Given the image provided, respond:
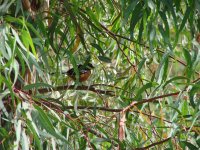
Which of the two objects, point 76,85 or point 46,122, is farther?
point 76,85

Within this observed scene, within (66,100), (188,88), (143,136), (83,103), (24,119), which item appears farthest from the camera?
(83,103)

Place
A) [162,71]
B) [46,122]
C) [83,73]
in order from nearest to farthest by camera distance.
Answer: [46,122], [162,71], [83,73]

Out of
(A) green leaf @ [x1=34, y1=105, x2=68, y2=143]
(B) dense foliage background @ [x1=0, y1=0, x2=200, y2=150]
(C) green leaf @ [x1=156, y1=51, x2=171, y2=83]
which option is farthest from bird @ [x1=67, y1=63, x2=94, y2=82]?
(A) green leaf @ [x1=34, y1=105, x2=68, y2=143]

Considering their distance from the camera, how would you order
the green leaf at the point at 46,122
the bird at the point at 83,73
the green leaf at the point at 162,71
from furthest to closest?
1. the bird at the point at 83,73
2. the green leaf at the point at 162,71
3. the green leaf at the point at 46,122

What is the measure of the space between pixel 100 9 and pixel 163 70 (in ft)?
1.95

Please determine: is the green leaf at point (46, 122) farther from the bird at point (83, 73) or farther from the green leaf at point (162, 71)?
the bird at point (83, 73)

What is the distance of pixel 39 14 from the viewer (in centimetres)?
201

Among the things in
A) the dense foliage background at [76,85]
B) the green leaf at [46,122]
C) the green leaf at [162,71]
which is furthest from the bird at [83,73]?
the green leaf at [46,122]

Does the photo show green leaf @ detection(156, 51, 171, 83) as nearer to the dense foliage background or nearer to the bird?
the dense foliage background

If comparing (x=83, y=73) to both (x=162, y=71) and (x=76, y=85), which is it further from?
(x=162, y=71)

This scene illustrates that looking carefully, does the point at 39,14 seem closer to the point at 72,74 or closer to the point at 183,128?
the point at 72,74

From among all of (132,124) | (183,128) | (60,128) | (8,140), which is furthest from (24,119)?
(132,124)

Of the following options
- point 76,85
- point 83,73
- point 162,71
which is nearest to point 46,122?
point 76,85

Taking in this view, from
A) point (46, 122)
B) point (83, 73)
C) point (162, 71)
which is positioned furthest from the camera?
point (83, 73)
